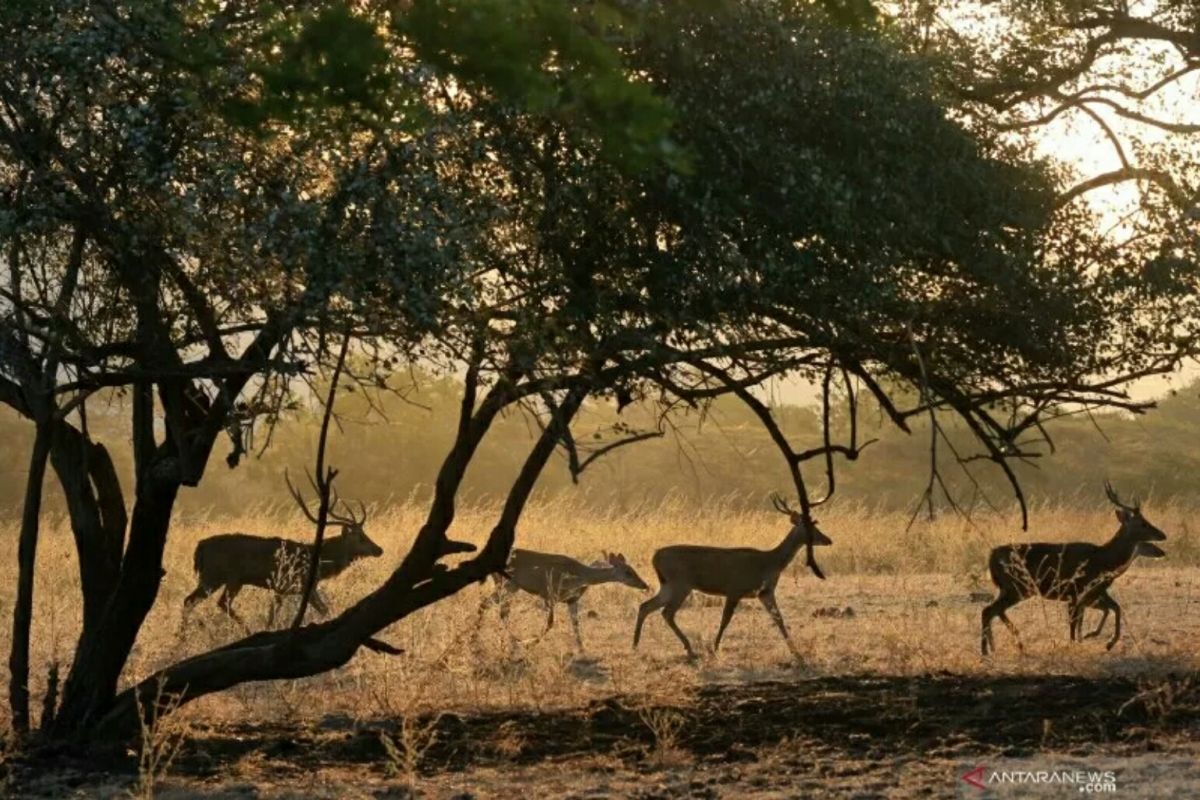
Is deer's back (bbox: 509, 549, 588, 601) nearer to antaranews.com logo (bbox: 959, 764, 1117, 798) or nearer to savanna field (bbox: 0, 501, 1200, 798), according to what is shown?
savanna field (bbox: 0, 501, 1200, 798)

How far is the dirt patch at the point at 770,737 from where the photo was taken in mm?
8734

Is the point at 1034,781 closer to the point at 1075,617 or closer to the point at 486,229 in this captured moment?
the point at 486,229

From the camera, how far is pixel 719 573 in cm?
1548

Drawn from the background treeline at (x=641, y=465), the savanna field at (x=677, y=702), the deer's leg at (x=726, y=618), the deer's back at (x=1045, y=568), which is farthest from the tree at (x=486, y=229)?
the background treeline at (x=641, y=465)

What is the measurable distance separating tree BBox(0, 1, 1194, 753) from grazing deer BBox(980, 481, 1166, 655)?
397 cm

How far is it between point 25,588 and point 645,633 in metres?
7.47

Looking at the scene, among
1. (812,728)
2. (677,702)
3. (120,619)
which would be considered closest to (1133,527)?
(677,702)

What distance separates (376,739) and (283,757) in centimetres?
58

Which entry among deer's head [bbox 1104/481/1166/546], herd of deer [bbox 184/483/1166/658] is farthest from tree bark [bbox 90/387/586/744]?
deer's head [bbox 1104/481/1166/546]

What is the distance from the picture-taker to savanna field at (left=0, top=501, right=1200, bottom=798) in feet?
28.3

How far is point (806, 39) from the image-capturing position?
29.0 ft

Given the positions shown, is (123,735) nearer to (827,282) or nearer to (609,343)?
(609,343)

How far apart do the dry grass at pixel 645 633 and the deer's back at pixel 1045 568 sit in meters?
0.40

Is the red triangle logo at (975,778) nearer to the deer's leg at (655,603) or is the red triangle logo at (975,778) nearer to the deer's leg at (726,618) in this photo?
the deer's leg at (726,618)
